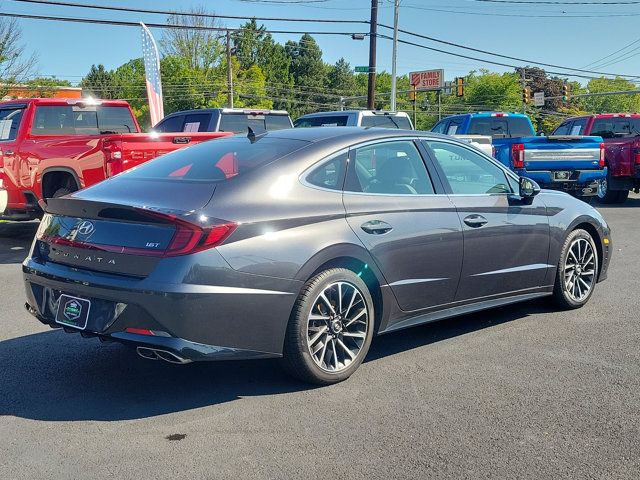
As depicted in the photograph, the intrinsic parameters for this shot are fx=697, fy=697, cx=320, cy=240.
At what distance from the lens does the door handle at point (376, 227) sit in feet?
14.7

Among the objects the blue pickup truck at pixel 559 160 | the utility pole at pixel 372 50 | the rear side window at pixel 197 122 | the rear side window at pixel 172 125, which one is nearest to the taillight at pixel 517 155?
the blue pickup truck at pixel 559 160

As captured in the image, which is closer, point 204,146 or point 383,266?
point 383,266

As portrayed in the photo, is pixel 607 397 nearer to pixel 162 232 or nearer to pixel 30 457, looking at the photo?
pixel 162 232

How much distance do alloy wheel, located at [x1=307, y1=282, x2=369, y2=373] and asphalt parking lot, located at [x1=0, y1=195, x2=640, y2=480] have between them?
18 centimetres

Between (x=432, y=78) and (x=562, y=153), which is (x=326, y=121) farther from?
(x=432, y=78)

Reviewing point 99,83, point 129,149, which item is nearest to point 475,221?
point 129,149

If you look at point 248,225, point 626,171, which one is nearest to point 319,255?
point 248,225

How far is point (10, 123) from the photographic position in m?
10.5

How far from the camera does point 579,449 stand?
3451 mm

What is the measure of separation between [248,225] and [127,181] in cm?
111

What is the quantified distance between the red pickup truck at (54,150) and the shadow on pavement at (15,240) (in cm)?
50

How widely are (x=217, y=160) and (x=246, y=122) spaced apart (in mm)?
8423

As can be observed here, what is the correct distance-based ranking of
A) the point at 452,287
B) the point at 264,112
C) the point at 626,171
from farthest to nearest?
the point at 626,171, the point at 264,112, the point at 452,287

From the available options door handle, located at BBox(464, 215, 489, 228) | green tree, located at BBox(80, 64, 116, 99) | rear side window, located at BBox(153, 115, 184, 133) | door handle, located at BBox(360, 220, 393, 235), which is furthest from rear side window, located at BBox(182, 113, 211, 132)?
green tree, located at BBox(80, 64, 116, 99)
